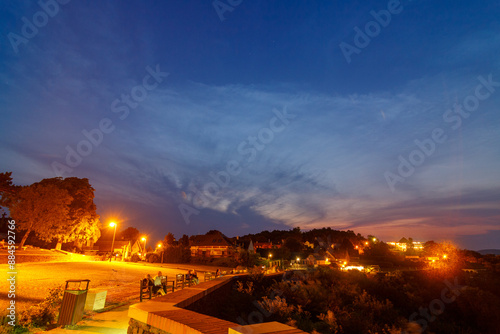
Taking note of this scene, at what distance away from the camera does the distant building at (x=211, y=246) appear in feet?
198

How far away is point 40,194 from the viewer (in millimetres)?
31625

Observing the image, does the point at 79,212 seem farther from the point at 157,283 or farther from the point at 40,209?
the point at 157,283

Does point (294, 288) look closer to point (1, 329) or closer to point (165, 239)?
point (1, 329)

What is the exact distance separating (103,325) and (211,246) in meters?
56.8

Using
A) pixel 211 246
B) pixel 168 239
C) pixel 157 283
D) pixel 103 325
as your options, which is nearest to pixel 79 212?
pixel 168 239

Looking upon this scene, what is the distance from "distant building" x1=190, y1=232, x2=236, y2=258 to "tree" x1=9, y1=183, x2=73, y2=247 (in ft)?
106

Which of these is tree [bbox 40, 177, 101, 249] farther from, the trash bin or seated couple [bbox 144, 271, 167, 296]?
the trash bin

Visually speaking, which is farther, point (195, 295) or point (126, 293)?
point (126, 293)

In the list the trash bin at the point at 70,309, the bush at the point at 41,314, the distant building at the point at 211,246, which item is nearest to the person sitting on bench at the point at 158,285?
the bush at the point at 41,314

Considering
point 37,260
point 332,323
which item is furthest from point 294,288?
point 37,260

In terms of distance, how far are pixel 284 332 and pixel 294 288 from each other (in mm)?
15059

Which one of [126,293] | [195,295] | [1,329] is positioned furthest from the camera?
[126,293]

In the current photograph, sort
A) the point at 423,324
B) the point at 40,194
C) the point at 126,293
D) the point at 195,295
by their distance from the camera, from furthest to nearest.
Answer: the point at 40,194
the point at 423,324
the point at 126,293
the point at 195,295

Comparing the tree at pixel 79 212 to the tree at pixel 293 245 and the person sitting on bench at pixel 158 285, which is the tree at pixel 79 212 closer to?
the person sitting on bench at pixel 158 285
